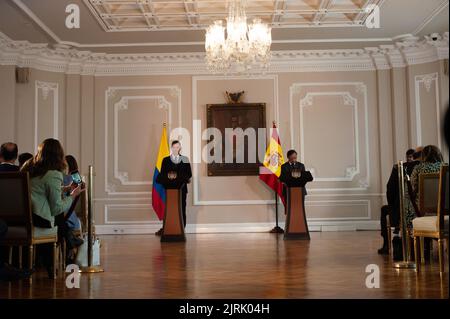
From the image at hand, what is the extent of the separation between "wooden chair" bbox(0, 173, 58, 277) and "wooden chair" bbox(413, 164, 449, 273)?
2.85 metres

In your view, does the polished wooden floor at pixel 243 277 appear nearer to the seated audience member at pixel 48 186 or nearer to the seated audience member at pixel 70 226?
the seated audience member at pixel 70 226

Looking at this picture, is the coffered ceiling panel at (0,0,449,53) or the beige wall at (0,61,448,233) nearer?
the coffered ceiling panel at (0,0,449,53)

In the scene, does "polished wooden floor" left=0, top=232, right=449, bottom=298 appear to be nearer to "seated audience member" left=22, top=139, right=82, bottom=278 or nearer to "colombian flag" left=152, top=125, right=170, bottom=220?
"seated audience member" left=22, top=139, right=82, bottom=278

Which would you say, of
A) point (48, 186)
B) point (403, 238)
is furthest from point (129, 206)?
point (403, 238)

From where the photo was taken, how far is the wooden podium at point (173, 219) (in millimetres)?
7898

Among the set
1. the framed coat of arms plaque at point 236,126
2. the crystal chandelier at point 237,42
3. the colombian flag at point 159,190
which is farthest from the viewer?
the framed coat of arms plaque at point 236,126

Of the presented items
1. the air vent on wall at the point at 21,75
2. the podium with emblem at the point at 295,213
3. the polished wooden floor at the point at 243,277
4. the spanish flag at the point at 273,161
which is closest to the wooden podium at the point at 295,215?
the podium with emblem at the point at 295,213

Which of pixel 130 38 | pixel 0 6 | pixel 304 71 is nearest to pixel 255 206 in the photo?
pixel 304 71

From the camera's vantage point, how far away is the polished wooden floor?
3492 millimetres

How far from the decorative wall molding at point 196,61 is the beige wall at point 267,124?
0.13 meters

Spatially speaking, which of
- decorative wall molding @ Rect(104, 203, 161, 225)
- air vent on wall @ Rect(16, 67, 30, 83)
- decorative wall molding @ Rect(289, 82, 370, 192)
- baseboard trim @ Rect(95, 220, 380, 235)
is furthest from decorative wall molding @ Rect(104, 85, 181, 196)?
decorative wall molding @ Rect(289, 82, 370, 192)

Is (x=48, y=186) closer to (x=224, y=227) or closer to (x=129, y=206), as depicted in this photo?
(x=129, y=206)

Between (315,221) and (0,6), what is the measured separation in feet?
20.4

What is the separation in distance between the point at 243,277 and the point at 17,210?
174 cm
